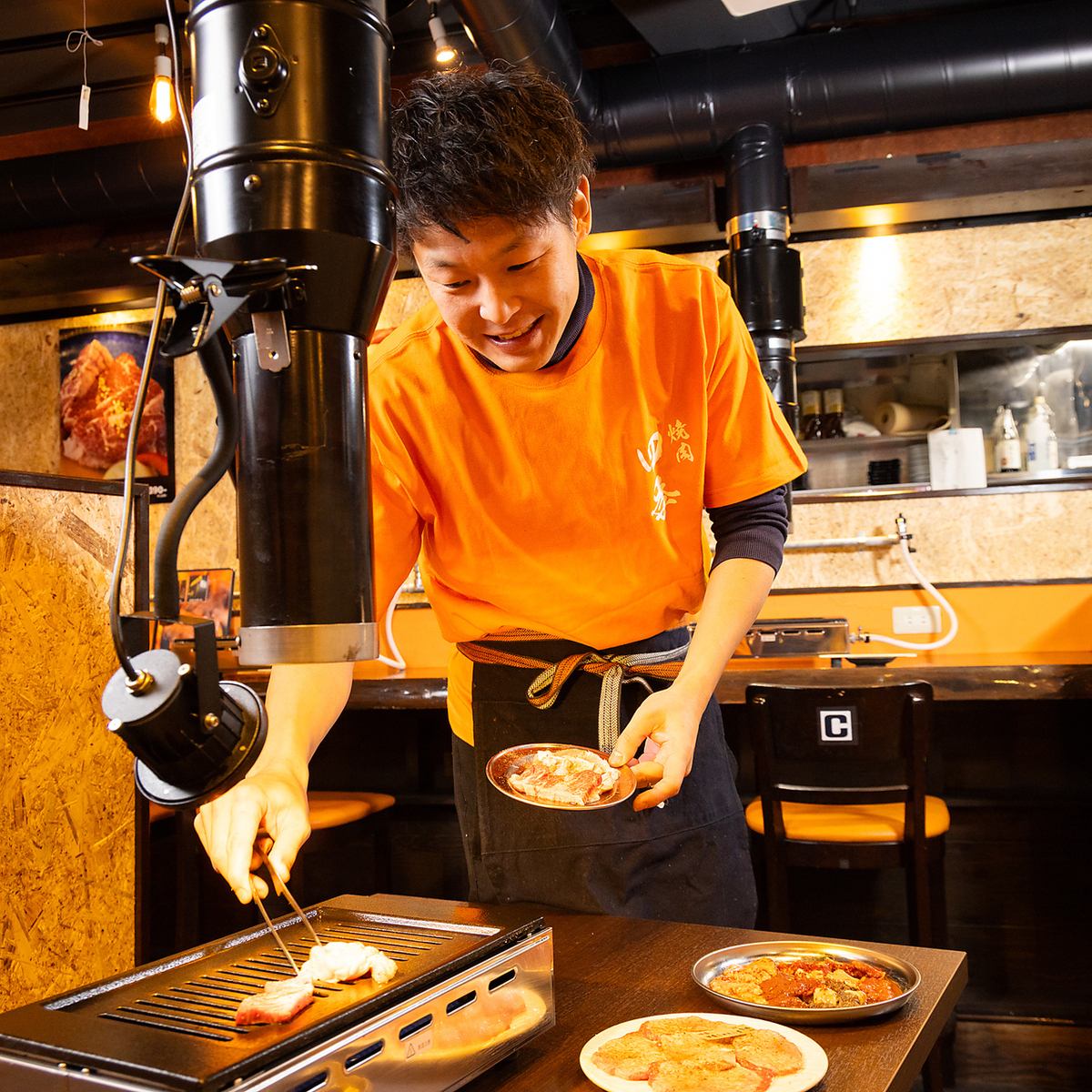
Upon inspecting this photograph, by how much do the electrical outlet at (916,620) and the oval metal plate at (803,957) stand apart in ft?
11.9

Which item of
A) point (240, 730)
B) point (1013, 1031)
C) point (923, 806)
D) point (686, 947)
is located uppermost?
point (240, 730)

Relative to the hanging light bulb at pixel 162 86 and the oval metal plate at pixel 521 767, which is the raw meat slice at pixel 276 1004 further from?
the hanging light bulb at pixel 162 86

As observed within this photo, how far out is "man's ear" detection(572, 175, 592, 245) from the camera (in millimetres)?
1396

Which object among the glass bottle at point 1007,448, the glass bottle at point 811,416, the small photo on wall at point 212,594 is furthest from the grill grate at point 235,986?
the glass bottle at point 811,416

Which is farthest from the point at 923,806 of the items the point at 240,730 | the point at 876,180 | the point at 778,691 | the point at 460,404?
the point at 876,180

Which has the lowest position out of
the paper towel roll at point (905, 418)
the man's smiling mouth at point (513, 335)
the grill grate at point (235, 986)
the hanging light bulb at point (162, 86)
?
the grill grate at point (235, 986)

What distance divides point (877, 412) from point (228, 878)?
193 inches

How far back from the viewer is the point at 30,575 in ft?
7.71

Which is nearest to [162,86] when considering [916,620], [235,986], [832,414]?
[235,986]

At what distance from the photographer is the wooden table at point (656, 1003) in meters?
0.93

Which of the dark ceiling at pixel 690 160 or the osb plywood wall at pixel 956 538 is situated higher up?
the dark ceiling at pixel 690 160

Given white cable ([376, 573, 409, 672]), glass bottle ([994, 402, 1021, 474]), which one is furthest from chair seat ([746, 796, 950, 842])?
glass bottle ([994, 402, 1021, 474])

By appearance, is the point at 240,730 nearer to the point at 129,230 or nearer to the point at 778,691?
the point at 778,691

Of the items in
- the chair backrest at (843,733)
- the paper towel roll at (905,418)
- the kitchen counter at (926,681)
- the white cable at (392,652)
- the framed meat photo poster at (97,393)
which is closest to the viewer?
the chair backrest at (843,733)
